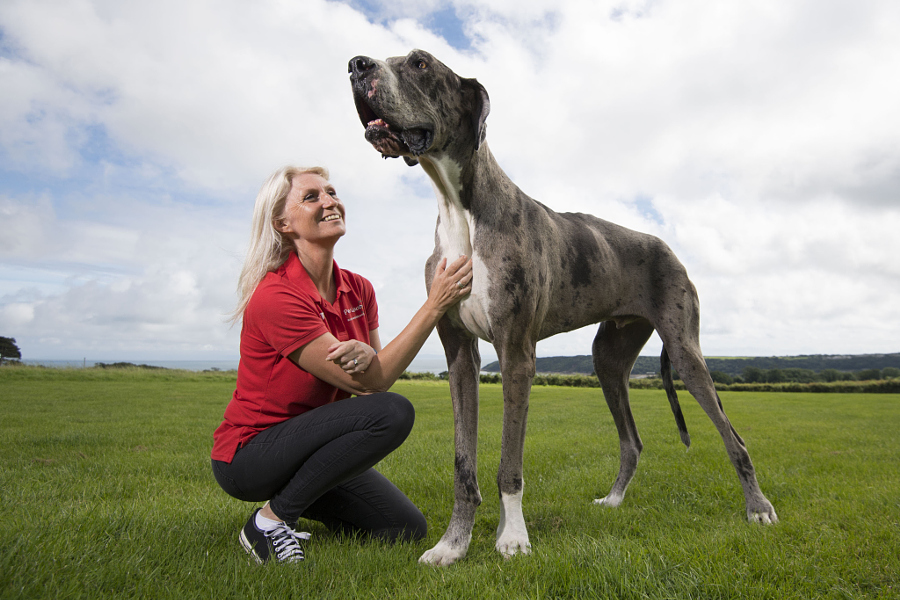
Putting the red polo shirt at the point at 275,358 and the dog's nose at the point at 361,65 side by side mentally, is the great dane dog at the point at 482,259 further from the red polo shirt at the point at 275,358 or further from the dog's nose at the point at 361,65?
the red polo shirt at the point at 275,358

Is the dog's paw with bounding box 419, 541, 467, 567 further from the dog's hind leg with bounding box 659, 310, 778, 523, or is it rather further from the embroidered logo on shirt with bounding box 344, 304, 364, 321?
the dog's hind leg with bounding box 659, 310, 778, 523

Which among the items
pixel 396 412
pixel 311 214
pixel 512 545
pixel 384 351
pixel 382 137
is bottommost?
pixel 512 545

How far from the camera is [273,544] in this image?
115 inches

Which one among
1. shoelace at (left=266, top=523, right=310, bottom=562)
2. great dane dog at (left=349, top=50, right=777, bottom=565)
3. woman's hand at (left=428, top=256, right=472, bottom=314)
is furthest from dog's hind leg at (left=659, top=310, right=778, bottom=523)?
shoelace at (left=266, top=523, right=310, bottom=562)

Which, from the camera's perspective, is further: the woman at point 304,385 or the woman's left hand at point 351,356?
the woman at point 304,385

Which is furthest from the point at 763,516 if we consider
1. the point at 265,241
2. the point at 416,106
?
the point at 265,241

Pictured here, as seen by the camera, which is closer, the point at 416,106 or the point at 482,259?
the point at 416,106

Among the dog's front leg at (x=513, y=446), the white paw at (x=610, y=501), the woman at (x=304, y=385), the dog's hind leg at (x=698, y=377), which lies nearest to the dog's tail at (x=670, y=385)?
the dog's hind leg at (x=698, y=377)

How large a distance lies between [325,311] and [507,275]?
4.08 feet

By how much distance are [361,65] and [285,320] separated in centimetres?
147

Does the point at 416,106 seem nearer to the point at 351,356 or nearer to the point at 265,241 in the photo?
the point at 265,241

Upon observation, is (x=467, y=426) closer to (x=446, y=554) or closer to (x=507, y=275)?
(x=446, y=554)

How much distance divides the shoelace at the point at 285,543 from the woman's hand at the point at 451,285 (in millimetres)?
1571

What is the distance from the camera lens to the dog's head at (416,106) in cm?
273
